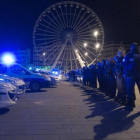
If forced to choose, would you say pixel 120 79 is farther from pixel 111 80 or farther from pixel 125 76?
pixel 111 80

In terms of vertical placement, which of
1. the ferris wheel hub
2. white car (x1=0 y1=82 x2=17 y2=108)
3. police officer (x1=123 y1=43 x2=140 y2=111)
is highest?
the ferris wheel hub

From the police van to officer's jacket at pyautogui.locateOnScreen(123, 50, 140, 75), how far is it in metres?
6.93

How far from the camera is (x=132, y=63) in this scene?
671 cm

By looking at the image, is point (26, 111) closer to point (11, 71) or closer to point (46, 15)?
point (11, 71)

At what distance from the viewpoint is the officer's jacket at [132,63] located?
671 centimetres

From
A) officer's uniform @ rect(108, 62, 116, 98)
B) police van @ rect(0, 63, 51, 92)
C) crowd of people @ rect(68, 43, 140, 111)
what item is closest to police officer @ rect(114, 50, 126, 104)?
crowd of people @ rect(68, 43, 140, 111)

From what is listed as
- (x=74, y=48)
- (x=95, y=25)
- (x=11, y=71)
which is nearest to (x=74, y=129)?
(x=11, y=71)

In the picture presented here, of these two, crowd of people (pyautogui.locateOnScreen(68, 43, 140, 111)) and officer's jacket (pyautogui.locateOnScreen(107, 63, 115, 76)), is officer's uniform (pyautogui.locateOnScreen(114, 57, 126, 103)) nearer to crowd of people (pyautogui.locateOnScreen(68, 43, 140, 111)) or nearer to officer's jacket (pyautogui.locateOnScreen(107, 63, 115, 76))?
crowd of people (pyautogui.locateOnScreen(68, 43, 140, 111))

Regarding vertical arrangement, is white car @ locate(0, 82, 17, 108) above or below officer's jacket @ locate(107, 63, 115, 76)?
below

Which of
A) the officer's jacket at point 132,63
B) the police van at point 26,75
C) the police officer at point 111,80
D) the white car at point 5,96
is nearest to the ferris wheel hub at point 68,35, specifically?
the police van at point 26,75

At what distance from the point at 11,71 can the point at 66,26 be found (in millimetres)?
19668

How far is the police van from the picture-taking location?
1195 centimetres

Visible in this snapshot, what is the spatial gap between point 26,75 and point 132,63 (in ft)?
24.1

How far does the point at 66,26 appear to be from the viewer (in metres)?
30.4
